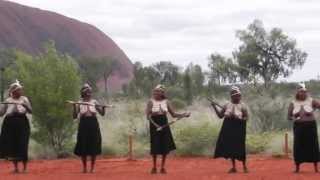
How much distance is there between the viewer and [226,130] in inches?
727

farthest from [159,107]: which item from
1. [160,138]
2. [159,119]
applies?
[160,138]

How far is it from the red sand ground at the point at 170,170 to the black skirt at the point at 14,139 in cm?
45

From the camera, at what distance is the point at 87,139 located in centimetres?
1872

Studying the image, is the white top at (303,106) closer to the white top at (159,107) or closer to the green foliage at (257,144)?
the white top at (159,107)

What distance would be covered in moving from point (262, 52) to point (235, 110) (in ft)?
102

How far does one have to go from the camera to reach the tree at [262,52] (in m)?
48.7

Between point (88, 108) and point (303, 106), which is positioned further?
point (88, 108)

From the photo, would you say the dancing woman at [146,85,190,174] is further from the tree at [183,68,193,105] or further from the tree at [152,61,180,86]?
the tree at [152,61,180,86]

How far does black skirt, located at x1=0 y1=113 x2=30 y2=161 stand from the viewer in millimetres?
18797

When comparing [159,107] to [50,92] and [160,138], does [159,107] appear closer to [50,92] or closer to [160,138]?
[160,138]

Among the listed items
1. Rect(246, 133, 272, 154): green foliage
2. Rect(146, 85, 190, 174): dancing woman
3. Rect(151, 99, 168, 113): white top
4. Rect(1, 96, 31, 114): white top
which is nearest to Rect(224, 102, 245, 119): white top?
Rect(146, 85, 190, 174): dancing woman

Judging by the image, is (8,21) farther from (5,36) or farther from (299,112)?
(299,112)

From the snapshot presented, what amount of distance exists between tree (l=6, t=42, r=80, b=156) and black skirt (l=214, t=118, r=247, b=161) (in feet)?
27.5

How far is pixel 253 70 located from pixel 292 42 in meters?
2.75
